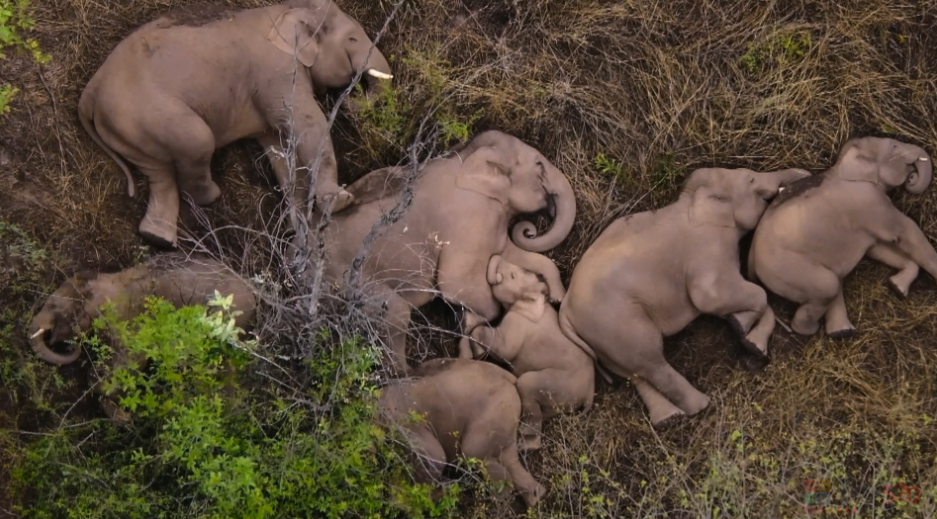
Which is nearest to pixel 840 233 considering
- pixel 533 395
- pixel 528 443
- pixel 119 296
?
pixel 533 395

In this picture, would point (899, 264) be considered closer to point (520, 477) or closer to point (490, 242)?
point (490, 242)

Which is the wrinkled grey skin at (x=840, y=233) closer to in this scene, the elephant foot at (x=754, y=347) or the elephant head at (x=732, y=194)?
the elephant head at (x=732, y=194)

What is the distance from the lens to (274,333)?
3.94 m

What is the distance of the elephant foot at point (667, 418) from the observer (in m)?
4.31

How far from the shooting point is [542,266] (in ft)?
14.2

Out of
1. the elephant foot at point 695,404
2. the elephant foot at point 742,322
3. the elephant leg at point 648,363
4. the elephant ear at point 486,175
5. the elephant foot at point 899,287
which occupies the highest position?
the elephant ear at point 486,175

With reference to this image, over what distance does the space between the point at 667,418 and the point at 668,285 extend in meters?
0.58

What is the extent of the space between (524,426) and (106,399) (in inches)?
67.1

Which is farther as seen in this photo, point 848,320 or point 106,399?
point 848,320

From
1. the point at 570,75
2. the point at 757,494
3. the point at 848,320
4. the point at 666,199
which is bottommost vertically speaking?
the point at 757,494

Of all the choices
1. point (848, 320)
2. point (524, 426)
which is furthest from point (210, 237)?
point (848, 320)

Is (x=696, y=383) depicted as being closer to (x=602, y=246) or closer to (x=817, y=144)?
(x=602, y=246)

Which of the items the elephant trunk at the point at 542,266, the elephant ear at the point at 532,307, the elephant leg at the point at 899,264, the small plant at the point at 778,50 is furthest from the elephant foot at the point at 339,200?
the elephant leg at the point at 899,264

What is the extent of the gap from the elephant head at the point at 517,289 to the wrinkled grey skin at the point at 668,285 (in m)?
0.11
